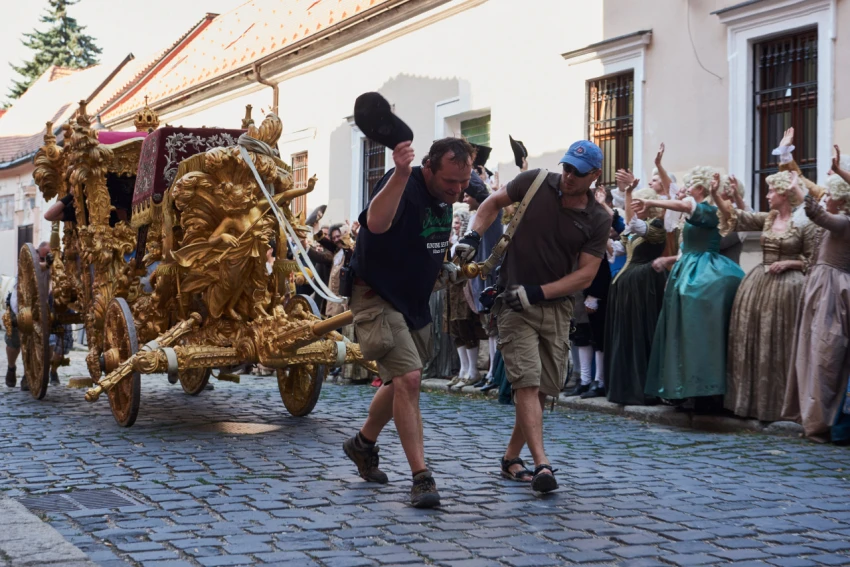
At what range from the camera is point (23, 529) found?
5.17 meters

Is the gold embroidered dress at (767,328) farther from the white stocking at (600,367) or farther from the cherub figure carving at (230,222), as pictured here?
the cherub figure carving at (230,222)

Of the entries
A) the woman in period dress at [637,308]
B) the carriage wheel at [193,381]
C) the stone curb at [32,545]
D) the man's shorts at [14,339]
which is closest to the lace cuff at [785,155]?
the woman in period dress at [637,308]

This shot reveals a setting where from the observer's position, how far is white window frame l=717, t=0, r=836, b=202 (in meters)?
11.3

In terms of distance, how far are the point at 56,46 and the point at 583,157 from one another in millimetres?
57681

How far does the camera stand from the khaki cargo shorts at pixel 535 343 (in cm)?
649

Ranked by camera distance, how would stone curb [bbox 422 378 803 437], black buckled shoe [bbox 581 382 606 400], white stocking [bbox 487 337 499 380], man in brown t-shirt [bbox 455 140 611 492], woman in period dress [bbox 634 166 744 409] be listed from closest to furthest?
man in brown t-shirt [bbox 455 140 611 492], stone curb [bbox 422 378 803 437], woman in period dress [bbox 634 166 744 409], black buckled shoe [bbox 581 382 606 400], white stocking [bbox 487 337 499 380]

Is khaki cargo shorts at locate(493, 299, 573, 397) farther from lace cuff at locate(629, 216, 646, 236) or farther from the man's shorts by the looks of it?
the man's shorts

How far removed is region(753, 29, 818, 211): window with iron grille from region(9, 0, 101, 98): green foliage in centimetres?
5191

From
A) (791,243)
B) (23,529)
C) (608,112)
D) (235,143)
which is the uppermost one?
(608,112)

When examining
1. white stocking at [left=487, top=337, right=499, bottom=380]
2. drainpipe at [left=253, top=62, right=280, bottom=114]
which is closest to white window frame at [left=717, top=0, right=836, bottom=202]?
white stocking at [left=487, top=337, right=499, bottom=380]

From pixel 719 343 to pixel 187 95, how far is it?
20.6m

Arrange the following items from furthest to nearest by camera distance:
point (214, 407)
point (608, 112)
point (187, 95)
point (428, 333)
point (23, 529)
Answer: point (187, 95) < point (608, 112) < point (214, 407) < point (428, 333) < point (23, 529)

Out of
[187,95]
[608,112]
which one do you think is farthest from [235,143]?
[187,95]

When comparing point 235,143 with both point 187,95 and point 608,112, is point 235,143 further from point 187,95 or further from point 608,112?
point 187,95
